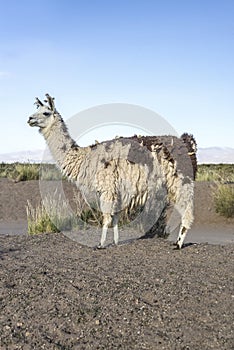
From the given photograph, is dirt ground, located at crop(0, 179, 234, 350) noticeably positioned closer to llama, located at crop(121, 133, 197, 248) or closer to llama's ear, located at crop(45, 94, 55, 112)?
llama, located at crop(121, 133, 197, 248)

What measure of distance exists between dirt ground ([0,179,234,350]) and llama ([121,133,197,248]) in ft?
2.59

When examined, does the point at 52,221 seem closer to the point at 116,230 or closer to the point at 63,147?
the point at 63,147

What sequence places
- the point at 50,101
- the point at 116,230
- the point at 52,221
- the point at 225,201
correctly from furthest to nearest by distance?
the point at 225,201, the point at 52,221, the point at 50,101, the point at 116,230

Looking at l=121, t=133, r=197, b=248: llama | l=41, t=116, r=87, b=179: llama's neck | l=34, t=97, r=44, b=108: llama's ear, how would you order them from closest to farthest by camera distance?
l=121, t=133, r=197, b=248: llama
l=41, t=116, r=87, b=179: llama's neck
l=34, t=97, r=44, b=108: llama's ear

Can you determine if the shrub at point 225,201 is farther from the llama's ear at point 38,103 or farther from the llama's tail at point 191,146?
the llama's ear at point 38,103

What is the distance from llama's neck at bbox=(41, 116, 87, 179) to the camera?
11977 millimetres

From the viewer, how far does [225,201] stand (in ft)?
67.7

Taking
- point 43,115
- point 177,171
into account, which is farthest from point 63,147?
point 177,171

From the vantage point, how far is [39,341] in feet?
20.6

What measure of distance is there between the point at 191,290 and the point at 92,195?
4178 mm

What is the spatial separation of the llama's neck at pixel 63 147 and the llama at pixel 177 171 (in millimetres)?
1361

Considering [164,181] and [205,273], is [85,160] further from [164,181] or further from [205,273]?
[205,273]

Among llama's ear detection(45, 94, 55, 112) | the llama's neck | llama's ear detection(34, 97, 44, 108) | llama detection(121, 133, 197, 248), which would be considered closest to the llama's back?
llama detection(121, 133, 197, 248)

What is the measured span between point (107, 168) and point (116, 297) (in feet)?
13.8
